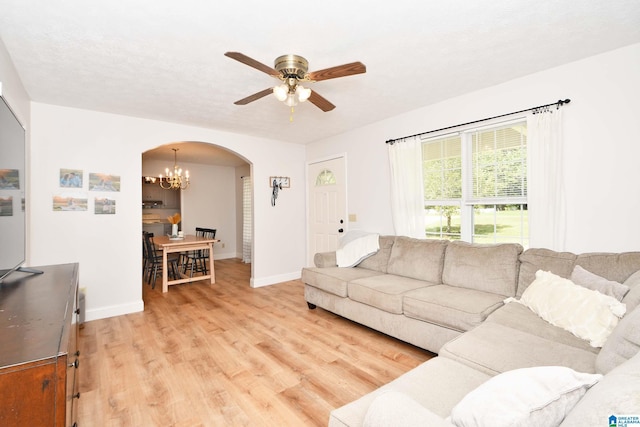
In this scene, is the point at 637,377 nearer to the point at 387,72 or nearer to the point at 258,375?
the point at 258,375

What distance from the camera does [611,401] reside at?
0.59 metres

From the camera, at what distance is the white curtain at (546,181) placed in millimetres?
2604

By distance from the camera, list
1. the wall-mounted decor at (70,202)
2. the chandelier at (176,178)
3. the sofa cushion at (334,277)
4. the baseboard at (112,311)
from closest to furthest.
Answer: the sofa cushion at (334,277) → the wall-mounted decor at (70,202) → the baseboard at (112,311) → the chandelier at (176,178)

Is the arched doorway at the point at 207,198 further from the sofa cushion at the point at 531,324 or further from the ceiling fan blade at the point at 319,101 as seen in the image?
the sofa cushion at the point at 531,324

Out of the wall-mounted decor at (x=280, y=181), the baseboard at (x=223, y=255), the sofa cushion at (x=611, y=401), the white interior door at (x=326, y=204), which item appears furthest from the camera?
the baseboard at (x=223, y=255)

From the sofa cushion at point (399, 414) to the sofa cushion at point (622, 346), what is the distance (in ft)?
2.80

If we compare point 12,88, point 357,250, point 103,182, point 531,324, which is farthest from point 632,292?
point 103,182

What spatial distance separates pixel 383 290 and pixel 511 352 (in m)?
1.34

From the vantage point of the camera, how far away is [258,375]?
2.28 meters

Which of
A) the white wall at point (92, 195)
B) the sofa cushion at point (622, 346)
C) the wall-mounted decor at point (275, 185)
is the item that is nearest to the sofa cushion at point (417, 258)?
the sofa cushion at point (622, 346)

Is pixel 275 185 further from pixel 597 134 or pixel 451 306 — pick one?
pixel 597 134

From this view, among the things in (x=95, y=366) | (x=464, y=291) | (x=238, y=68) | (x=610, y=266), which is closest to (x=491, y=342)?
(x=464, y=291)

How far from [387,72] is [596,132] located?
1836mm

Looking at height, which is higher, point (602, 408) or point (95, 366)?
point (602, 408)
